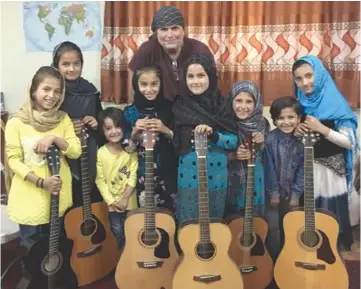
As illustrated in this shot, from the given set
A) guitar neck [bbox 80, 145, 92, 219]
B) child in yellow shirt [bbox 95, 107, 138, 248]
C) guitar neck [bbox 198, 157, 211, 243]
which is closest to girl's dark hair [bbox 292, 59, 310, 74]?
guitar neck [bbox 198, 157, 211, 243]

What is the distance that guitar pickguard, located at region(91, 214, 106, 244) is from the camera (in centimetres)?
237

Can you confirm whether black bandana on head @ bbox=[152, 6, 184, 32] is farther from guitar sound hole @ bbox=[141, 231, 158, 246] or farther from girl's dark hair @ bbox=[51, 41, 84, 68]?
guitar sound hole @ bbox=[141, 231, 158, 246]

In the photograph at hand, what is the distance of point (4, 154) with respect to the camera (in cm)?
245

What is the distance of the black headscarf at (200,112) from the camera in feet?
7.42

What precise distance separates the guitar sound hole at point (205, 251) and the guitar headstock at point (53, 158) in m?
0.80

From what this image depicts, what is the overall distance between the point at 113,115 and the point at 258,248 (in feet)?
3.37

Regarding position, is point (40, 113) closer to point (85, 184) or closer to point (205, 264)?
point (85, 184)

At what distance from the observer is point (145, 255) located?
225 centimetres

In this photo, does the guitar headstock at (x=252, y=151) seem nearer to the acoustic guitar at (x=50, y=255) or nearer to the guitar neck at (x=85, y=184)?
the guitar neck at (x=85, y=184)

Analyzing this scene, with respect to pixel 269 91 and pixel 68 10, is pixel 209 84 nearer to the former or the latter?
pixel 269 91

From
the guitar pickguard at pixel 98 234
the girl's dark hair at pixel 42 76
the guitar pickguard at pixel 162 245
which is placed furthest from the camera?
the guitar pickguard at pixel 98 234

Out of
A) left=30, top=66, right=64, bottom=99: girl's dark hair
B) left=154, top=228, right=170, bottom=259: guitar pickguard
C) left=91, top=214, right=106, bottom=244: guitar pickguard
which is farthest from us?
left=91, top=214, right=106, bottom=244: guitar pickguard

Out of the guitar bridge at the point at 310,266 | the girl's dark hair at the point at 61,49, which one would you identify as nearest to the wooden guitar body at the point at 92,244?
the girl's dark hair at the point at 61,49

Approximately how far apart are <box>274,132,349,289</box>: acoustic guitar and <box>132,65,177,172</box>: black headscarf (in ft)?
2.23
